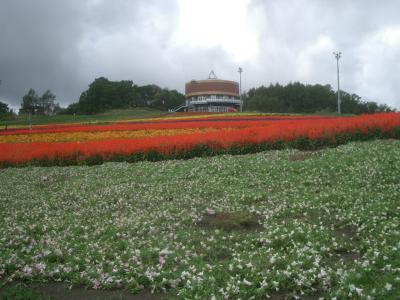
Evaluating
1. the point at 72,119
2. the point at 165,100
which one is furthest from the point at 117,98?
the point at 72,119

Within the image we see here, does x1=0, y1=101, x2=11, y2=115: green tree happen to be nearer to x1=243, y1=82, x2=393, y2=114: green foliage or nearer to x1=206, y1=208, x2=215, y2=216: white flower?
x1=243, y1=82, x2=393, y2=114: green foliage

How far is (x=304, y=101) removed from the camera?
103 meters

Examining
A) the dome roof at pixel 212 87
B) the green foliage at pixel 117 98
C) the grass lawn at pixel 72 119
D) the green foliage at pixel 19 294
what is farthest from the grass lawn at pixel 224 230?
the green foliage at pixel 117 98

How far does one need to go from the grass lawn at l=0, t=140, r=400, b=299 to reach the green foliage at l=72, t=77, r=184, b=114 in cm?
9489

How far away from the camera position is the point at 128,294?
693 centimetres

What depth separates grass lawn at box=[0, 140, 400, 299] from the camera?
678 centimetres

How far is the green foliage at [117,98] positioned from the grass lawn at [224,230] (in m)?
94.9

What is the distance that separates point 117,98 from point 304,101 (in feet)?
158

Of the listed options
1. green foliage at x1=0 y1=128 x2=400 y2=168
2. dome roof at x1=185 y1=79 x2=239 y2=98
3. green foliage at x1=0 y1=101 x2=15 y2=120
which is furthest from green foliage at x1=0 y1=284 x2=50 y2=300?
dome roof at x1=185 y1=79 x2=239 y2=98

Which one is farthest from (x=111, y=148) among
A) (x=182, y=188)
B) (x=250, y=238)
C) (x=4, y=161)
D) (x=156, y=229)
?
(x=250, y=238)

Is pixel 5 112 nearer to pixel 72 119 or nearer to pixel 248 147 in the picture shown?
pixel 72 119

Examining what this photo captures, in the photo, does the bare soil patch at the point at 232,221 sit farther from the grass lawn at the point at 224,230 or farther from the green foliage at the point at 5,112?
the green foliage at the point at 5,112

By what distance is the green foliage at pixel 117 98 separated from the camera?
11025 cm

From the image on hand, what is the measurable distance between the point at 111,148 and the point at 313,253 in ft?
62.4
